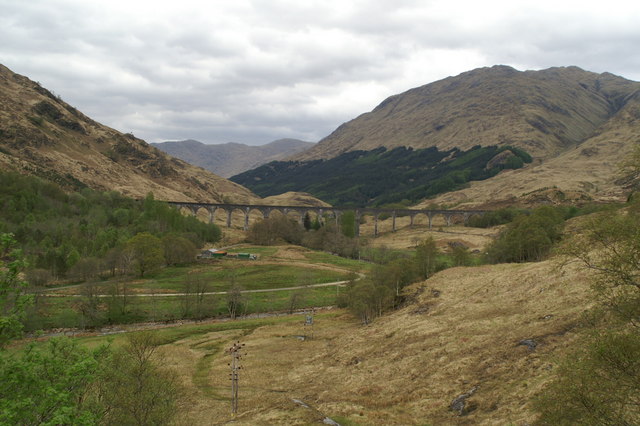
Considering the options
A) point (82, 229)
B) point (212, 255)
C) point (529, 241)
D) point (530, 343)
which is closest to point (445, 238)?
point (529, 241)

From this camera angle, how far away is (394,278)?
63.0 m

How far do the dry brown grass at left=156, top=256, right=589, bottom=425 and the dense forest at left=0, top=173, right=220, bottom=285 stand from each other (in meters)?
49.4

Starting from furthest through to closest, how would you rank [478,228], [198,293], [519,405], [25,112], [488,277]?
[25,112] → [478,228] → [198,293] → [488,277] → [519,405]

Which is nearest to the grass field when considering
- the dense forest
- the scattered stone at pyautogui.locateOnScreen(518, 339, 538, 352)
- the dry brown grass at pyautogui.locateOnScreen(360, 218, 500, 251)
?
the dense forest

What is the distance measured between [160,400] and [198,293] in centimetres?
5224

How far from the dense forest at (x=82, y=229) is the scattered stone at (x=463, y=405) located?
78.6 meters

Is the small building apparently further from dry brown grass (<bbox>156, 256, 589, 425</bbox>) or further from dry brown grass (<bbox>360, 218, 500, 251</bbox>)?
dry brown grass (<bbox>156, 256, 589, 425</bbox>)

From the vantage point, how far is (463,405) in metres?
24.8

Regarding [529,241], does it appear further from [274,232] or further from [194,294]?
[274,232]

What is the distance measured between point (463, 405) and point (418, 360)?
9109 mm

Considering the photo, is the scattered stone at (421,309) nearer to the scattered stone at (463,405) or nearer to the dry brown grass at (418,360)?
the dry brown grass at (418,360)

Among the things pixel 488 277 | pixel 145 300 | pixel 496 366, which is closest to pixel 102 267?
pixel 145 300

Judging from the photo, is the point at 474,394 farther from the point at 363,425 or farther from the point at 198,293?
the point at 198,293

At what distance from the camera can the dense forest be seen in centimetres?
8919
